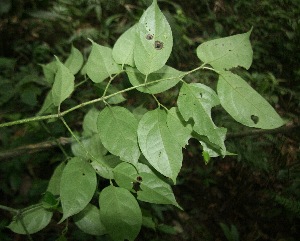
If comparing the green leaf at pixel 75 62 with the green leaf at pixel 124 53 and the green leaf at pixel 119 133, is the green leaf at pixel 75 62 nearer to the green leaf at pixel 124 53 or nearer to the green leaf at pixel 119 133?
the green leaf at pixel 124 53

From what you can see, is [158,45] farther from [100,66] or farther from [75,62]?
[75,62]

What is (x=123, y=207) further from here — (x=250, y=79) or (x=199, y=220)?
(x=250, y=79)

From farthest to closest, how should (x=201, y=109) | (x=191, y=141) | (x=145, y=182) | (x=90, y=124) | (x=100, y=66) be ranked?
(x=191, y=141)
(x=90, y=124)
(x=100, y=66)
(x=145, y=182)
(x=201, y=109)

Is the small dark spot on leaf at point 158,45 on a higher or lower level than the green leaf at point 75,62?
higher

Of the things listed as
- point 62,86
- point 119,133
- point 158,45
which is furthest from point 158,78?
point 62,86

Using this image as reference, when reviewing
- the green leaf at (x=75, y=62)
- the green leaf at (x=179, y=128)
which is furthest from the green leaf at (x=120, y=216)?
the green leaf at (x=75, y=62)


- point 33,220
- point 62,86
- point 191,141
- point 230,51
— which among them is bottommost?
point 191,141

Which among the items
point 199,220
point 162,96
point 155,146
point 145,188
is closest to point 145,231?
point 199,220
